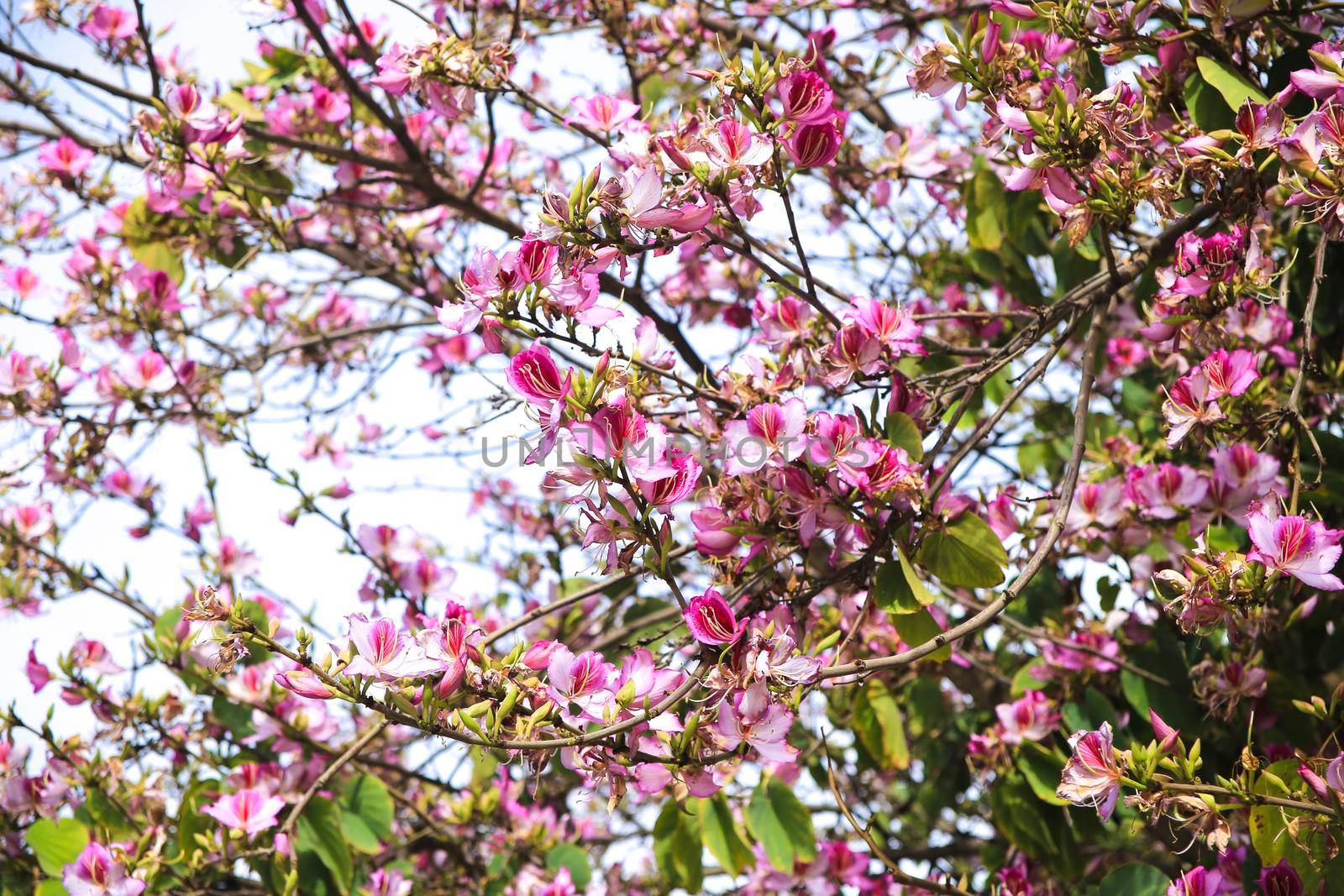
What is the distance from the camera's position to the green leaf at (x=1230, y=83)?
1.42 m

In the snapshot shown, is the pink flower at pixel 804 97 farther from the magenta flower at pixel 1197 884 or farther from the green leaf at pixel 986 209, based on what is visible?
the magenta flower at pixel 1197 884

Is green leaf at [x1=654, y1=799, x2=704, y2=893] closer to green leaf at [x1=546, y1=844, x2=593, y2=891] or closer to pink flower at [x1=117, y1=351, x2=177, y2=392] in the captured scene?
green leaf at [x1=546, y1=844, x2=593, y2=891]

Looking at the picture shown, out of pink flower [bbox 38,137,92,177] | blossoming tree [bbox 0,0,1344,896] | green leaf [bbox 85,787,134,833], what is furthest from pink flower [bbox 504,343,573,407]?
pink flower [bbox 38,137,92,177]

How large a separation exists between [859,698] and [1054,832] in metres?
0.44

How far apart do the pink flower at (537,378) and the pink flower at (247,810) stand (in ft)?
3.81

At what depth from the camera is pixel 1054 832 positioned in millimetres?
2012

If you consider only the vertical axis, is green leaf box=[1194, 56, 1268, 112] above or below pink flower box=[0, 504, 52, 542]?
below

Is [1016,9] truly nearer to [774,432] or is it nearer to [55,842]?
[774,432]

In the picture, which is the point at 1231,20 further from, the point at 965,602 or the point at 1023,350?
the point at 965,602

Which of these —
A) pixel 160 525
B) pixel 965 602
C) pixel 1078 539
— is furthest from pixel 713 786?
pixel 160 525

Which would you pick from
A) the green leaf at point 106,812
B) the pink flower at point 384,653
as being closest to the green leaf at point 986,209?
the pink flower at point 384,653

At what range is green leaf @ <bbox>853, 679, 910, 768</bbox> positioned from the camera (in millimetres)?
2082

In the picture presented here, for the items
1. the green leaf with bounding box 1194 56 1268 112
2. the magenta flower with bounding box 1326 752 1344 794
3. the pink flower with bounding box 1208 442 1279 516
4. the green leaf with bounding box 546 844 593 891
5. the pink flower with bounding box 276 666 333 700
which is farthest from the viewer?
the green leaf with bounding box 546 844 593 891

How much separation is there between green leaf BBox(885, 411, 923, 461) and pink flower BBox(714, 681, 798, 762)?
0.42m
